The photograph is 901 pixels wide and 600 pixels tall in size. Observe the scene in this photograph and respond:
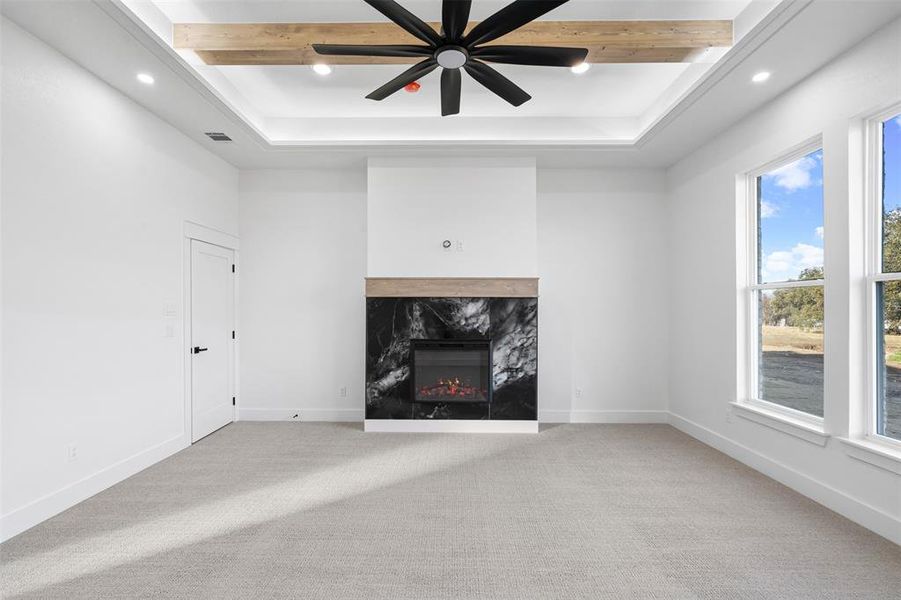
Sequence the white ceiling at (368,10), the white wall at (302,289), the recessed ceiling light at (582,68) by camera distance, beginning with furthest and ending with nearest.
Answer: the white wall at (302,289) → the recessed ceiling light at (582,68) → the white ceiling at (368,10)

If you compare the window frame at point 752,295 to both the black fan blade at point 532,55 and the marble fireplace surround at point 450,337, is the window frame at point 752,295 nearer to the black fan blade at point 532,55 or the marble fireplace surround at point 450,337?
the marble fireplace surround at point 450,337

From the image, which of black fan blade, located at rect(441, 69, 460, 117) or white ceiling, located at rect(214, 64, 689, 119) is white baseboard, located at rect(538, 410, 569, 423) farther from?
black fan blade, located at rect(441, 69, 460, 117)

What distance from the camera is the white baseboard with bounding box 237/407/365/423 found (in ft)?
16.2

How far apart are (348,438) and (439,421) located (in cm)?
93

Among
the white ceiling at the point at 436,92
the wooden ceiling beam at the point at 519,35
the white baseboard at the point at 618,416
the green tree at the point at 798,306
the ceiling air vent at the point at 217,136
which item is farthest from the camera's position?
the white baseboard at the point at 618,416

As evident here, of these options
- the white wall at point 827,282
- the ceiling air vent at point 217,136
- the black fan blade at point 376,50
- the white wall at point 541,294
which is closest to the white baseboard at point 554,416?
the white wall at point 541,294

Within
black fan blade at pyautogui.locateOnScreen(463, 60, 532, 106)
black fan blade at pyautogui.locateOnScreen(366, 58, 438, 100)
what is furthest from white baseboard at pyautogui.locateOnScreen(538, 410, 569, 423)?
black fan blade at pyautogui.locateOnScreen(366, 58, 438, 100)

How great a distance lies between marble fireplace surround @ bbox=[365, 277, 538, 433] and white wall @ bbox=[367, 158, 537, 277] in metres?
0.17

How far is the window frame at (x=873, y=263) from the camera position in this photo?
8.50 ft

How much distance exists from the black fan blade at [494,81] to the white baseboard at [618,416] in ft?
11.5

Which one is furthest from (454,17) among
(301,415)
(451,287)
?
(301,415)

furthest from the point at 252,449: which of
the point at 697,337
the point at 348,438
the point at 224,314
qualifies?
the point at 697,337

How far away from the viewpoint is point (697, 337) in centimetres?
432

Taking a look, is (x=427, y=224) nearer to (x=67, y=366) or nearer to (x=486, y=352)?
(x=486, y=352)
